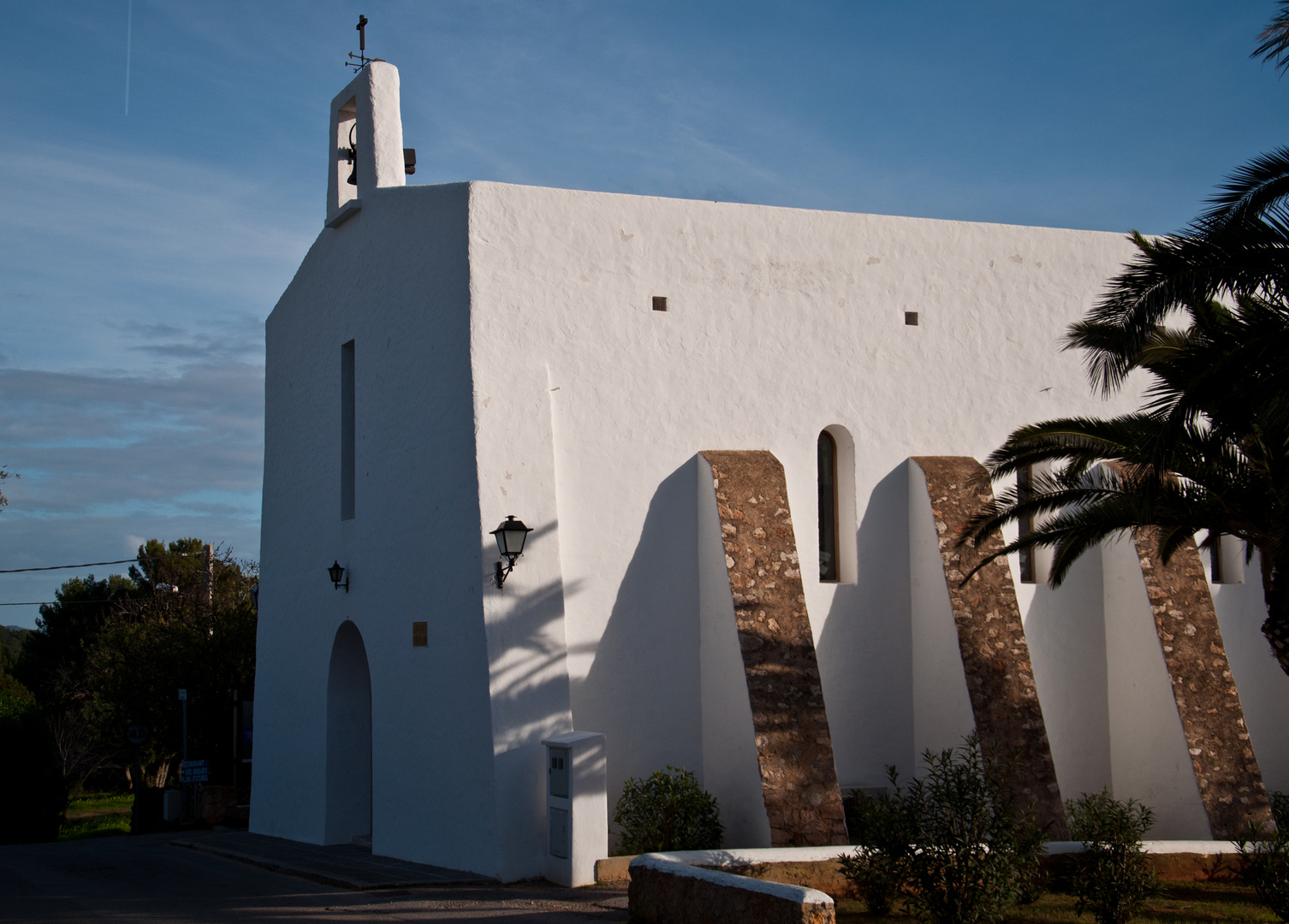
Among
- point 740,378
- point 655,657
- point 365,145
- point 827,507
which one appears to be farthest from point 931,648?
point 365,145

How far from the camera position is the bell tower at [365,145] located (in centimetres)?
1402

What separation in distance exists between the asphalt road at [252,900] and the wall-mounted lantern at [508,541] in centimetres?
291

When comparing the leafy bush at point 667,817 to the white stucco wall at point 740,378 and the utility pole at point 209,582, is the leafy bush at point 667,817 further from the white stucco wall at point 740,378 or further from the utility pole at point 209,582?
the utility pole at point 209,582

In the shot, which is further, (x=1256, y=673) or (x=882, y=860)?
(x=1256, y=673)

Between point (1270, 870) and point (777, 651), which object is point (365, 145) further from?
point (1270, 870)

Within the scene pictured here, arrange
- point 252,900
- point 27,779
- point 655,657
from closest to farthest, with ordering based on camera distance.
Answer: point 252,900
point 655,657
point 27,779

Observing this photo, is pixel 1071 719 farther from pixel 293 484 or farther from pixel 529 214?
pixel 293 484

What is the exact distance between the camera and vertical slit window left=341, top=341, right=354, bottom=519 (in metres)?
14.3

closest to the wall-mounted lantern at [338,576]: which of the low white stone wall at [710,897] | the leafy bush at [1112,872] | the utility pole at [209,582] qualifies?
the low white stone wall at [710,897]

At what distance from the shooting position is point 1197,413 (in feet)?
27.4

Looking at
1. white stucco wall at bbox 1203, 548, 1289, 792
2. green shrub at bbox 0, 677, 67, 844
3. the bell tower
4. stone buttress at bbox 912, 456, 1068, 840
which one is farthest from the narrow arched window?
green shrub at bbox 0, 677, 67, 844

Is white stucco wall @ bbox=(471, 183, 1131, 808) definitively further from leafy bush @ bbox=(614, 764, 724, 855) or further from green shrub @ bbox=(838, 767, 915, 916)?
green shrub @ bbox=(838, 767, 915, 916)

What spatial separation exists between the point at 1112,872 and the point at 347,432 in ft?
32.3

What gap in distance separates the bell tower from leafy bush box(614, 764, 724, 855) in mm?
7699
